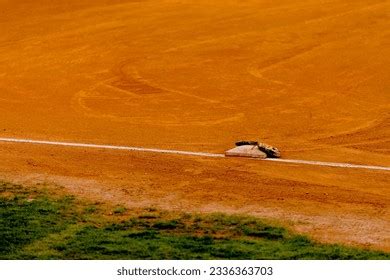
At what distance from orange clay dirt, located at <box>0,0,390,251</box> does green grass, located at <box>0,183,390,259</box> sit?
1.32 ft

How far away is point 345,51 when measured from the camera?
21406 mm

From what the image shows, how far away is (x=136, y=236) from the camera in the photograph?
970 cm

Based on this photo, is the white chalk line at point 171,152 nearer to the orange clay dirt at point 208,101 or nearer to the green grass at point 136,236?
the orange clay dirt at point 208,101

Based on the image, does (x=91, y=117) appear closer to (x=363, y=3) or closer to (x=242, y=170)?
(x=242, y=170)

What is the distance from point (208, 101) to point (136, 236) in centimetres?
794

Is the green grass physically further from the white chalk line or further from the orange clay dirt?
the white chalk line

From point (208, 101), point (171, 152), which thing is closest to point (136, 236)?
point (171, 152)

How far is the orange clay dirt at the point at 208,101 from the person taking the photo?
37.1 ft

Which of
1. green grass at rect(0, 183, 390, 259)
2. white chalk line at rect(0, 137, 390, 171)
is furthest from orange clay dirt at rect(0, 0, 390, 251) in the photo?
green grass at rect(0, 183, 390, 259)

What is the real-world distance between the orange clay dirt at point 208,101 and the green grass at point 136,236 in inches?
15.8

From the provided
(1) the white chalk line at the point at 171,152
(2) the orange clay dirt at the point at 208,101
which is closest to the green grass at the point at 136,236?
(2) the orange clay dirt at the point at 208,101

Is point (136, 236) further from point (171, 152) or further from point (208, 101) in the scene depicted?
point (208, 101)

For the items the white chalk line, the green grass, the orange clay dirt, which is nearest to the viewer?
the green grass

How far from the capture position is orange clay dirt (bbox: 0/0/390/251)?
37.1 ft
